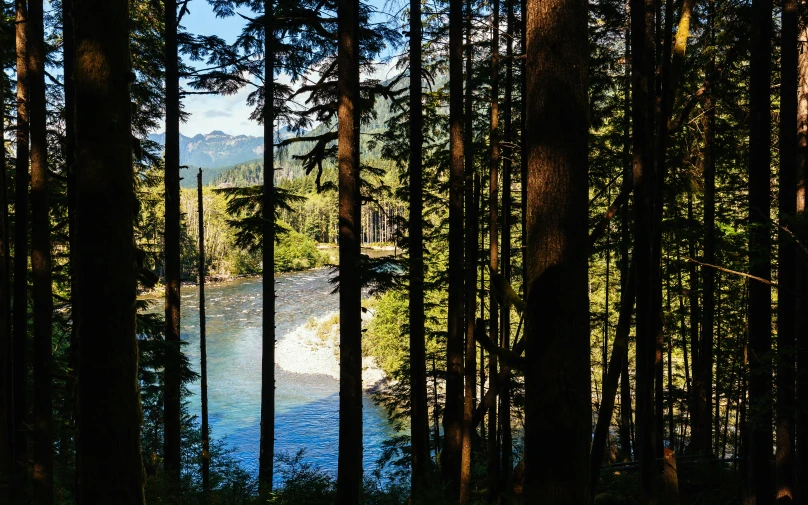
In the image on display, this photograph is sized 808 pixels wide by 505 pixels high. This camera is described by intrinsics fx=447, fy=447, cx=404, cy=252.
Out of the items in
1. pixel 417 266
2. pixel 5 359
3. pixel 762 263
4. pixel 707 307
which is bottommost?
pixel 5 359

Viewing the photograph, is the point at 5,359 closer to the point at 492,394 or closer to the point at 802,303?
the point at 492,394

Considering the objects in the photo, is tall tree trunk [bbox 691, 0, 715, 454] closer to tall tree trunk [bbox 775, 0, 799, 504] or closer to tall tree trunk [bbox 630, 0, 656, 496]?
tall tree trunk [bbox 775, 0, 799, 504]

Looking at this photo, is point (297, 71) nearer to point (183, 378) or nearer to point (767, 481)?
point (183, 378)

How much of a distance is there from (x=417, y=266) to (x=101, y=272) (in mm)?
6053

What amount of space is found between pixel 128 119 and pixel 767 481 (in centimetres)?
656

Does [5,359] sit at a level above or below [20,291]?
below

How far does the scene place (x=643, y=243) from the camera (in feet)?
11.2

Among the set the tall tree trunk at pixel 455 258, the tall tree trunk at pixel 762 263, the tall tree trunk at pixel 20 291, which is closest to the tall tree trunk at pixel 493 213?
the tall tree trunk at pixel 455 258

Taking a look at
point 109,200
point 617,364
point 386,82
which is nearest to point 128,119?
point 109,200

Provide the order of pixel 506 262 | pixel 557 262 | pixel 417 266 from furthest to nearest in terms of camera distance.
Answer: pixel 417 266, pixel 506 262, pixel 557 262

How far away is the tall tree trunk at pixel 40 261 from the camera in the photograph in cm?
545

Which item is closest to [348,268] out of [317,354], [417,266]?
[417,266]

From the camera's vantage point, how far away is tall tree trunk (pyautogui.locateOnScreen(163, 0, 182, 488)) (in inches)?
327

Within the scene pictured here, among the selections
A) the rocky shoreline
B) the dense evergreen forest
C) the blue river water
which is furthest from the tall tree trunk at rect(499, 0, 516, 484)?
Result: the rocky shoreline
